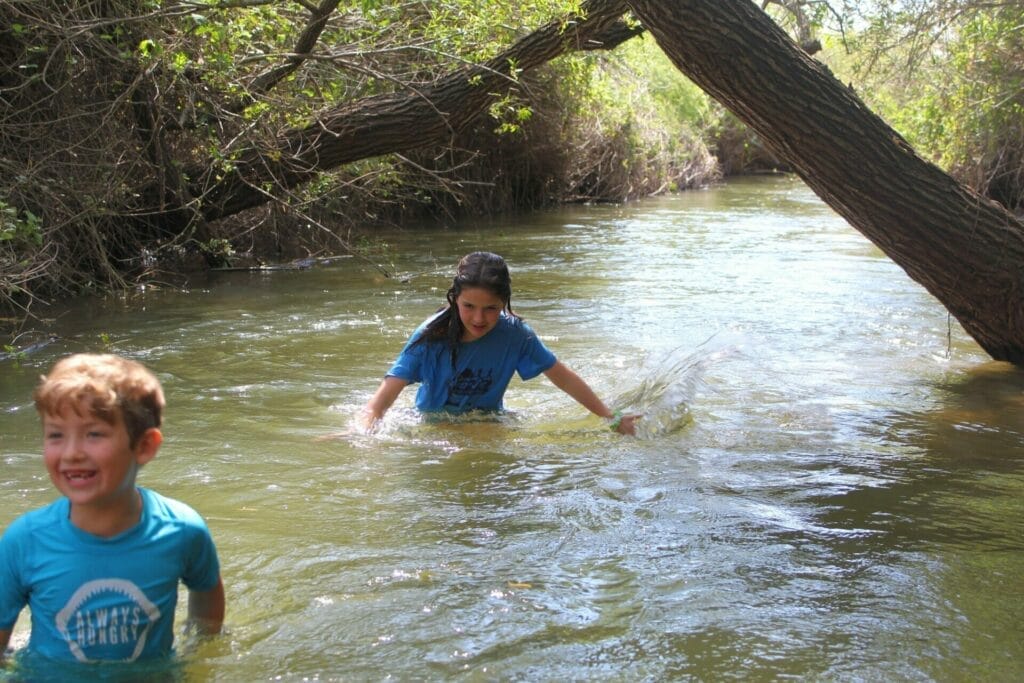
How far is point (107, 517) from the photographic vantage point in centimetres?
281

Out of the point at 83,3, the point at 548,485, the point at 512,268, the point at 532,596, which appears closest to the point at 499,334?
the point at 548,485

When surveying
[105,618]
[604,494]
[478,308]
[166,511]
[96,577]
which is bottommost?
[604,494]

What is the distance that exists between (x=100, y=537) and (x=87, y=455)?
0.94 ft

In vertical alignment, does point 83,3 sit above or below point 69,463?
above

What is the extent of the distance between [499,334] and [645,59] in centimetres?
2300

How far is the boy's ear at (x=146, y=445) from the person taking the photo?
2750 millimetres

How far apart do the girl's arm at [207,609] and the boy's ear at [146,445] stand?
51 centimetres

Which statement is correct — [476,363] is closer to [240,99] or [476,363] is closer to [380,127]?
[380,127]

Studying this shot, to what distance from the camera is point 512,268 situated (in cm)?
1309

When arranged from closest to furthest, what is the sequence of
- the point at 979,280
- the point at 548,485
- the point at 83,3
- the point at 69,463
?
the point at 69,463 → the point at 548,485 → the point at 979,280 → the point at 83,3

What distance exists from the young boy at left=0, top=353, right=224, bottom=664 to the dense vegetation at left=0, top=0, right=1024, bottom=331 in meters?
5.00

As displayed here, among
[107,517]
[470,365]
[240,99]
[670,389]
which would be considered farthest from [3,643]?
[240,99]

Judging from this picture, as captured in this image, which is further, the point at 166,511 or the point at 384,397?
the point at 384,397

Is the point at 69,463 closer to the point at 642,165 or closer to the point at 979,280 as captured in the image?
the point at 979,280
